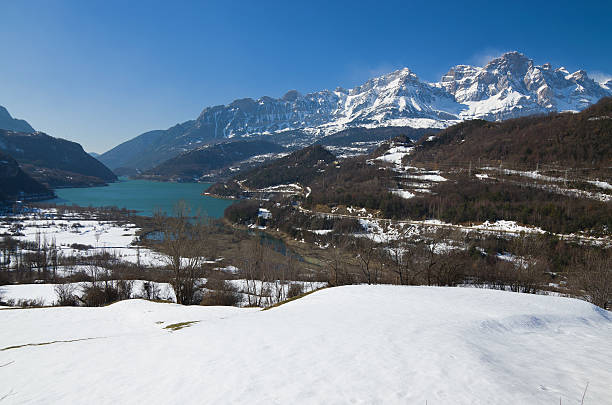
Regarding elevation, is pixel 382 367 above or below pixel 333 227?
above

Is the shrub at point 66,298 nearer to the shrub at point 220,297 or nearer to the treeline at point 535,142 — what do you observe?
the shrub at point 220,297

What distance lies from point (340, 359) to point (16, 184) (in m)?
223

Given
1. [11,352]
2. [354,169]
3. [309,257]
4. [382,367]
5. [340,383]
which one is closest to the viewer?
[340,383]

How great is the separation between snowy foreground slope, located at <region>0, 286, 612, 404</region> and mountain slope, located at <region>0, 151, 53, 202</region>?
193 m

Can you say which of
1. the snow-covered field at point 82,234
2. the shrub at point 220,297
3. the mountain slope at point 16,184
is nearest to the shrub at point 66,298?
the shrub at point 220,297

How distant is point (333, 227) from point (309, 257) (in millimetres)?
19324

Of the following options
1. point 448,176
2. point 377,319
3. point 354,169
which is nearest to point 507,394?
point 377,319

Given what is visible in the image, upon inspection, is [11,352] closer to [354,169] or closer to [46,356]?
[46,356]

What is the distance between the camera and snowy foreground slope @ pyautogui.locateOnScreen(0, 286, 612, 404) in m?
7.14

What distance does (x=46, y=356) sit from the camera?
11516mm

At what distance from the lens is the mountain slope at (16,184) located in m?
154

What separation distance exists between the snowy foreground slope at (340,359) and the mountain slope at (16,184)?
193460 mm

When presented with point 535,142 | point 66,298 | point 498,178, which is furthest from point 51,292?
point 535,142

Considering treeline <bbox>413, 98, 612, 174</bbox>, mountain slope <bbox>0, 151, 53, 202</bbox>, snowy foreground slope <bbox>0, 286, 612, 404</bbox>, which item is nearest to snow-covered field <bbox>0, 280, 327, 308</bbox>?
snowy foreground slope <bbox>0, 286, 612, 404</bbox>
